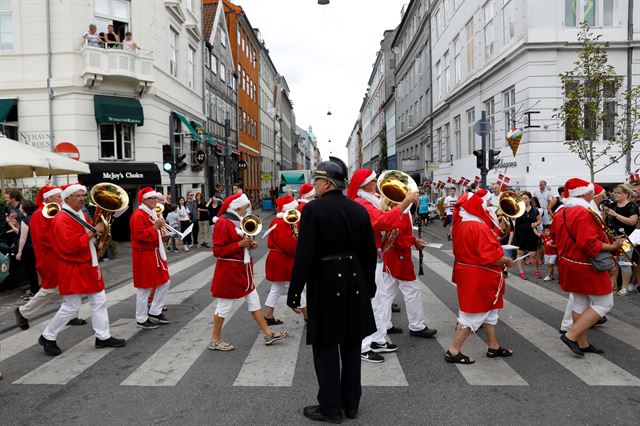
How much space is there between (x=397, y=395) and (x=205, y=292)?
18.0 feet

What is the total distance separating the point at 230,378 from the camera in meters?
4.64

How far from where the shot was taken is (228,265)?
5.52 metres

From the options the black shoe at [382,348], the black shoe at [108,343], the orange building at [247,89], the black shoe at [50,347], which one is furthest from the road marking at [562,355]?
the orange building at [247,89]

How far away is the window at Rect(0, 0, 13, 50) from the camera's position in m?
17.4

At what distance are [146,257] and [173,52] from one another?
754 inches

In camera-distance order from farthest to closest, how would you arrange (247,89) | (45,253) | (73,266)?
(247,89) → (45,253) → (73,266)

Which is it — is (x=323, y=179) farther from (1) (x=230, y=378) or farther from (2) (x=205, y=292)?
(2) (x=205, y=292)

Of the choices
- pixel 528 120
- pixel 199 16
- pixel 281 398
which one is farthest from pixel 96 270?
pixel 199 16

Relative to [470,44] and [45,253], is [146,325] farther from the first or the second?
[470,44]

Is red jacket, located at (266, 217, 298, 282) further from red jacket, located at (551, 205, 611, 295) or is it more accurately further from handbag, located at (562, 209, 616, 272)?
handbag, located at (562, 209, 616, 272)

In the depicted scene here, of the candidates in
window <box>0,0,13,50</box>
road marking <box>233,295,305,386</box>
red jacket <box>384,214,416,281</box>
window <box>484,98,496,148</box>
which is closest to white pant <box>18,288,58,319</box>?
road marking <box>233,295,305,386</box>

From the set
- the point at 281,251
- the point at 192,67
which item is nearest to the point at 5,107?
the point at 192,67

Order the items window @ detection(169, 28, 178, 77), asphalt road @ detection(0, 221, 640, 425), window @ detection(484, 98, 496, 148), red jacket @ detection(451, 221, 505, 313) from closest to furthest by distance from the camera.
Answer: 1. asphalt road @ detection(0, 221, 640, 425)
2. red jacket @ detection(451, 221, 505, 313)
3. window @ detection(484, 98, 496, 148)
4. window @ detection(169, 28, 178, 77)

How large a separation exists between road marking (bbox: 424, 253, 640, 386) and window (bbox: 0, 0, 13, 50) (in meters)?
19.2
